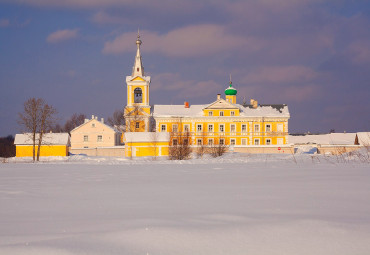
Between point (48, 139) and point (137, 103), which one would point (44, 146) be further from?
point (137, 103)

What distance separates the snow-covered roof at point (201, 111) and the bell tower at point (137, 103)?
5.70 ft

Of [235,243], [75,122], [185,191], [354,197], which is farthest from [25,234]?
[75,122]

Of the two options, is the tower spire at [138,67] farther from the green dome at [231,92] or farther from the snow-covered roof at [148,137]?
the green dome at [231,92]

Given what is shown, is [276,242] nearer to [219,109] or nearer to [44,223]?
[44,223]

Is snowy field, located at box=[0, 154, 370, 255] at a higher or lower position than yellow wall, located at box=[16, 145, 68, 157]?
lower

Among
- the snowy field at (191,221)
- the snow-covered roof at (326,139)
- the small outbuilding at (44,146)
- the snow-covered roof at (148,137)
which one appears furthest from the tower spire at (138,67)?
the snowy field at (191,221)

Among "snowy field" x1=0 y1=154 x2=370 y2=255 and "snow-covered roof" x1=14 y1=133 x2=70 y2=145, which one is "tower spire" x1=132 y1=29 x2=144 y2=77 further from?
Answer: "snowy field" x1=0 y1=154 x2=370 y2=255

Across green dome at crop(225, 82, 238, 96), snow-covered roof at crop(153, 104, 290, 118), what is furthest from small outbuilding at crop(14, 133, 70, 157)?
green dome at crop(225, 82, 238, 96)

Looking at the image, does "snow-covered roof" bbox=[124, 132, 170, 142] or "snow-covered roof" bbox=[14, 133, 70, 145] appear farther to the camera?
"snow-covered roof" bbox=[14, 133, 70, 145]

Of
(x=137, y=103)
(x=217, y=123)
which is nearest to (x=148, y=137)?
(x=137, y=103)

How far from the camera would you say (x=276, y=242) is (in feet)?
8.72

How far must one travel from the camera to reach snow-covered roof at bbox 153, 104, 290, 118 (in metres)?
50.4

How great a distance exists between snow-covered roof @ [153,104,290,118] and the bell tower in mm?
1736

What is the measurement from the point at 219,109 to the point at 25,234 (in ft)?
158
